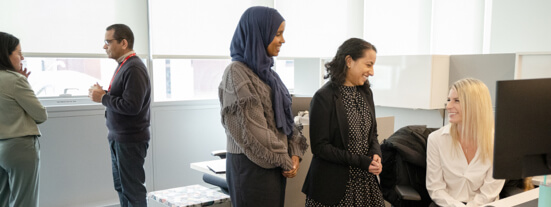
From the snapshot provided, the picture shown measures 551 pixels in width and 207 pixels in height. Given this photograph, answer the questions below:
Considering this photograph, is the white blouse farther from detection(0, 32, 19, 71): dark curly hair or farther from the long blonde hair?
detection(0, 32, 19, 71): dark curly hair

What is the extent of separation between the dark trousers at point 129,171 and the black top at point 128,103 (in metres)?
0.05

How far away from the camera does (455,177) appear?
2135 millimetres

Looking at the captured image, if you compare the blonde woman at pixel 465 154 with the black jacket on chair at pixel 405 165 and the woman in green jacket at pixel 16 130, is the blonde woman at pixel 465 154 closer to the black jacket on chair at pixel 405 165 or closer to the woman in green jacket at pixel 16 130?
the black jacket on chair at pixel 405 165

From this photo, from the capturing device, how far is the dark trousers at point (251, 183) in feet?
6.09

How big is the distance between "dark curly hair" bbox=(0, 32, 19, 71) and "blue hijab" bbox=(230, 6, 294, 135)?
155cm

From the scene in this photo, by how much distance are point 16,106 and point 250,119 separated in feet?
5.39

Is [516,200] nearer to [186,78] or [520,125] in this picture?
[520,125]

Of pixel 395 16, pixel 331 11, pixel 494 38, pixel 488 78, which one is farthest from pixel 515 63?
pixel 331 11

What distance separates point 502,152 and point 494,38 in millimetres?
3070

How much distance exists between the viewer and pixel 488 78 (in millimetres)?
3234

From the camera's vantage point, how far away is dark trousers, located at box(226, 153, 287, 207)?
1856 mm

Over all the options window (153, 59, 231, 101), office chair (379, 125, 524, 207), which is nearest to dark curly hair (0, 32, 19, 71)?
window (153, 59, 231, 101)

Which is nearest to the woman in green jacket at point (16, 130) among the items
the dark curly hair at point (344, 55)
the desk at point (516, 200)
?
the dark curly hair at point (344, 55)

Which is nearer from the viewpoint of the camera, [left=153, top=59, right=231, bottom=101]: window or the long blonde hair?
the long blonde hair
